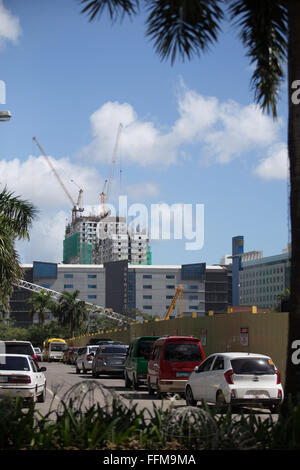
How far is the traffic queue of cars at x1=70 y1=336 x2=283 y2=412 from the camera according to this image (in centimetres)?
1850

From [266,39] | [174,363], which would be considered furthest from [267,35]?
[174,363]

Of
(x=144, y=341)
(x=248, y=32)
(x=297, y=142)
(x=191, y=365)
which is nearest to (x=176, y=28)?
(x=248, y=32)

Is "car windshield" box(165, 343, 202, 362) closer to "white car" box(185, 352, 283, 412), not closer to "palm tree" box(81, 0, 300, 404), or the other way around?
"white car" box(185, 352, 283, 412)

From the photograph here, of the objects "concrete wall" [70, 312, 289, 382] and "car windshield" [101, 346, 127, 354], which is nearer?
"concrete wall" [70, 312, 289, 382]

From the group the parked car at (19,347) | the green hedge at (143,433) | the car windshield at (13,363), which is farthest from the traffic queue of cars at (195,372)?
the car windshield at (13,363)

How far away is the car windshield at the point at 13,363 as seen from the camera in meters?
20.4

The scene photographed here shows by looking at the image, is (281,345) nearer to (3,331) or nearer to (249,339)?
(249,339)

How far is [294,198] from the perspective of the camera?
1159 cm

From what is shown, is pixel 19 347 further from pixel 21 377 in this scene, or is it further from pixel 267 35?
pixel 267 35

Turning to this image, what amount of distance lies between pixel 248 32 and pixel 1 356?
1198 cm

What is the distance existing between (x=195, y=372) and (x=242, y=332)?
10.1 meters

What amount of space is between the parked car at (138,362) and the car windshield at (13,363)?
8.42 m

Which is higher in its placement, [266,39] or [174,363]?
[266,39]

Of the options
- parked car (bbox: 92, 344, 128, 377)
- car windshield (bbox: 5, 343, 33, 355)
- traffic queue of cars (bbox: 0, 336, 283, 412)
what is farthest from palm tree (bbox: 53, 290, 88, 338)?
traffic queue of cars (bbox: 0, 336, 283, 412)
